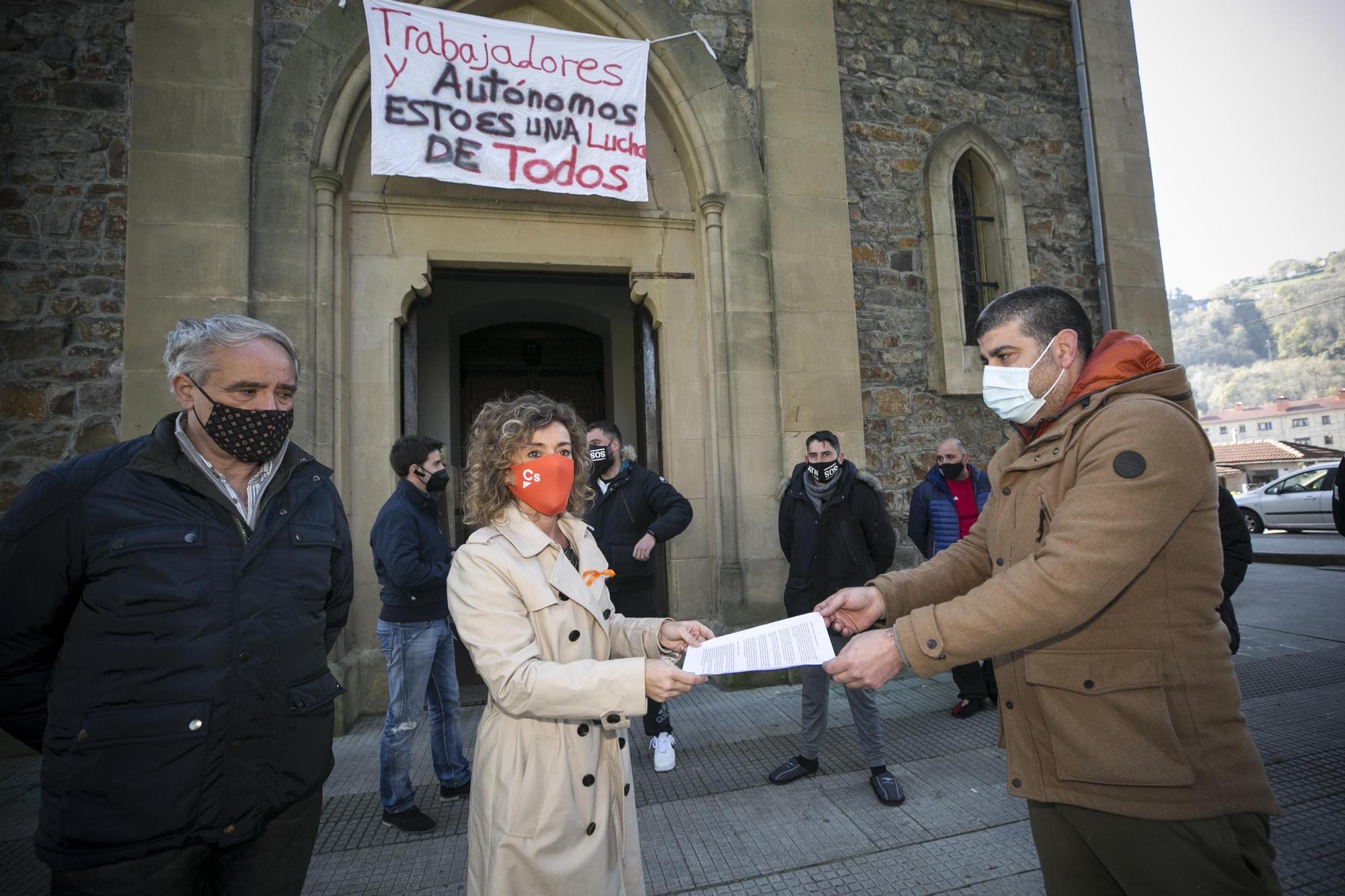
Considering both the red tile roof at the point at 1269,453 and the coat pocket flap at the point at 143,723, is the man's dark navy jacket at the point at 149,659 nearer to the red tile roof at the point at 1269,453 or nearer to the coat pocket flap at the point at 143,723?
the coat pocket flap at the point at 143,723

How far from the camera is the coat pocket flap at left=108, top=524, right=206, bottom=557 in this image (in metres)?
1.63

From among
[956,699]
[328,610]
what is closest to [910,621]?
[328,610]

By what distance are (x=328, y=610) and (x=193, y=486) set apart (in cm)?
73

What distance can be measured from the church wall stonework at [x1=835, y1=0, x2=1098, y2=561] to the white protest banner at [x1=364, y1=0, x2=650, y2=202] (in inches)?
95.6

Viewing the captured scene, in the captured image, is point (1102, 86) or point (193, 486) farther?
point (1102, 86)

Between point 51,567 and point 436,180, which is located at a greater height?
point 436,180

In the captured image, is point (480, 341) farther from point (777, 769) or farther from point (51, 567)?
point (51, 567)

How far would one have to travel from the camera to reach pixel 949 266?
266 inches

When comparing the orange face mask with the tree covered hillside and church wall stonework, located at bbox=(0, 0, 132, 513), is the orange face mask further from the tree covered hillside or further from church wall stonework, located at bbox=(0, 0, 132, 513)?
the tree covered hillside

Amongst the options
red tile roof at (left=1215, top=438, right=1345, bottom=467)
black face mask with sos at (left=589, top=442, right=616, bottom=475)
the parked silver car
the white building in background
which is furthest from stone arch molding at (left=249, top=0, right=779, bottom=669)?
the white building in background

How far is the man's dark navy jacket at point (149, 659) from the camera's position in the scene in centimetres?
155

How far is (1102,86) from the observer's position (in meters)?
7.57

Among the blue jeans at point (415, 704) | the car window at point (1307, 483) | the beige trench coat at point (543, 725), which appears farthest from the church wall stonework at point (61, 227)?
the car window at point (1307, 483)

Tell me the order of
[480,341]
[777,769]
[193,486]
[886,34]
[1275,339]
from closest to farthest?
1. [193,486]
2. [777,769]
3. [886,34]
4. [480,341]
5. [1275,339]
